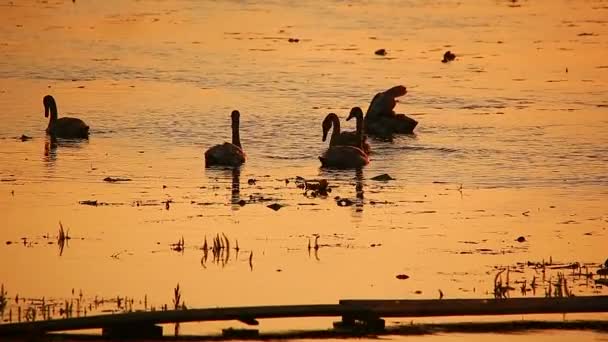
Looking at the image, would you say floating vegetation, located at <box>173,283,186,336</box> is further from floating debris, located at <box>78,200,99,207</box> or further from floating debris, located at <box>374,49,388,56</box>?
floating debris, located at <box>374,49,388,56</box>

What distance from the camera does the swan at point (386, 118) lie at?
30000 mm

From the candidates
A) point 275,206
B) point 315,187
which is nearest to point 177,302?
point 275,206

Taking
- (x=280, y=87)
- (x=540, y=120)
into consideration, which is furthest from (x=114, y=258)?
(x=280, y=87)

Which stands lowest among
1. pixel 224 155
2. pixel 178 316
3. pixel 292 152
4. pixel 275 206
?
pixel 178 316

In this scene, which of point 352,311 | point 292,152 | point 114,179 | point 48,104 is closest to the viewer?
point 352,311

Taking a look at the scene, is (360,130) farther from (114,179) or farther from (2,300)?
(2,300)

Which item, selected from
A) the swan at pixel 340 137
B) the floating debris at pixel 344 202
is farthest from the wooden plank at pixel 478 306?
the swan at pixel 340 137

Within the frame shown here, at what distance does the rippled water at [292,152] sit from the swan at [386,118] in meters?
0.37

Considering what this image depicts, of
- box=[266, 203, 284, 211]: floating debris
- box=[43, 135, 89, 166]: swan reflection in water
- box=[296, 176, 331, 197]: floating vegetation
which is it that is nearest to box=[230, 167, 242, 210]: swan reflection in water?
box=[266, 203, 284, 211]: floating debris

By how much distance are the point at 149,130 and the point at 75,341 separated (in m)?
14.8

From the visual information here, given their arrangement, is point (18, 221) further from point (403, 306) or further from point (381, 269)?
point (403, 306)

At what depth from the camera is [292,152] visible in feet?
89.2

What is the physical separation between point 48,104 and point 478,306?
15829 mm

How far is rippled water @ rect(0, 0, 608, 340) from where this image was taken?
17844 millimetres
